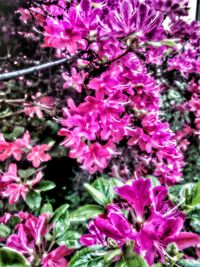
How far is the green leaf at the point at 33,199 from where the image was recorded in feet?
3.97

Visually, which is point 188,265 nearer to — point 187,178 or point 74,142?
point 74,142

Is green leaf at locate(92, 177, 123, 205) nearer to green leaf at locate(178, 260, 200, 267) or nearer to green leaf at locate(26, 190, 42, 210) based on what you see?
green leaf at locate(178, 260, 200, 267)

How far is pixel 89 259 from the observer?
0.69 metres

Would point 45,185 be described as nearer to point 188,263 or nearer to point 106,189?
point 106,189

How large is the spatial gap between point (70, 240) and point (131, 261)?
270mm

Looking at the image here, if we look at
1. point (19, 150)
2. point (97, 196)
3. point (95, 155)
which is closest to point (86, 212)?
point (97, 196)

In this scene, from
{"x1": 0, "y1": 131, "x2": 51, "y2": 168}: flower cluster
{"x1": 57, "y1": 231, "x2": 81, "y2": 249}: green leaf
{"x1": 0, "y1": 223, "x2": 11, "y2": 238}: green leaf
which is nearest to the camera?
{"x1": 57, "y1": 231, "x2": 81, "y2": 249}: green leaf

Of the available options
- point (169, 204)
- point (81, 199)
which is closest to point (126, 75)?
point (169, 204)

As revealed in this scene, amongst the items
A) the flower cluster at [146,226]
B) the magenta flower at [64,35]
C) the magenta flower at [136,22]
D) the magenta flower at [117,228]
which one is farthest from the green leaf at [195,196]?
the magenta flower at [64,35]

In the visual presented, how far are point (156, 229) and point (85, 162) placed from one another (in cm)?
61

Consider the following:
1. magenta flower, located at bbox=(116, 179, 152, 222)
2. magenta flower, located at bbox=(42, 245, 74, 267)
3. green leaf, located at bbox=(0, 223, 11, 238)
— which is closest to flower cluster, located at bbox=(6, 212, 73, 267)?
magenta flower, located at bbox=(42, 245, 74, 267)

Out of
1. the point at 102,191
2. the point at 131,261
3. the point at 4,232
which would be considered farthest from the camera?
the point at 4,232

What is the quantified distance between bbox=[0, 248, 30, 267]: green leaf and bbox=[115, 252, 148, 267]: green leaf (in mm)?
177

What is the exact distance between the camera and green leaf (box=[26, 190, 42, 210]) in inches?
47.6
